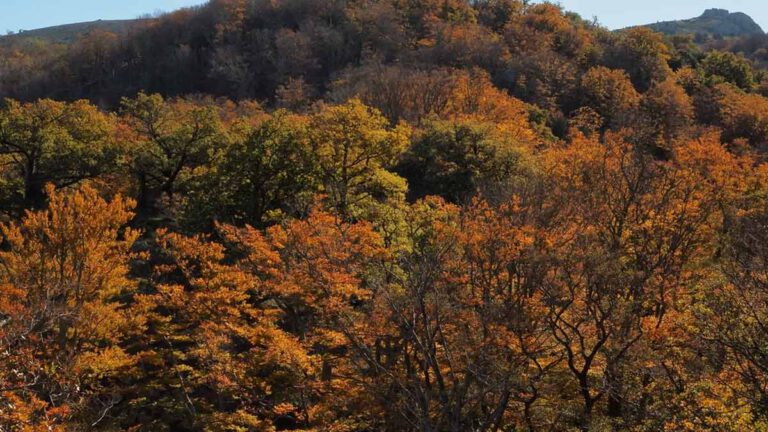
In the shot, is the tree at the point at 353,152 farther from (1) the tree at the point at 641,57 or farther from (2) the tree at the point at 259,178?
(1) the tree at the point at 641,57

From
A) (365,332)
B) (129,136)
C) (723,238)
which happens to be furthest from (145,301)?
(723,238)

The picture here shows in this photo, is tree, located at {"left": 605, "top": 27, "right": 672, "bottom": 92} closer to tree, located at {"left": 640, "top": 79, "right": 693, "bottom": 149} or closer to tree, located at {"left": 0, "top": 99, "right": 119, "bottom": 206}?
tree, located at {"left": 640, "top": 79, "right": 693, "bottom": 149}

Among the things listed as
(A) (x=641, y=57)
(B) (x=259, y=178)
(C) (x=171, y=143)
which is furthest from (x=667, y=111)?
(C) (x=171, y=143)

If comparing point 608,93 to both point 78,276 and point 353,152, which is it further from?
point 78,276

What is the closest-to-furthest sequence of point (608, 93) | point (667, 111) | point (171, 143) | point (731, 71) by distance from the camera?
point (171, 143), point (667, 111), point (608, 93), point (731, 71)

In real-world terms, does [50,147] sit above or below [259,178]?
above

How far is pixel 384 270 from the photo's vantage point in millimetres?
18797

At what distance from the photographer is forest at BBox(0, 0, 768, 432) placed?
52.0 feet

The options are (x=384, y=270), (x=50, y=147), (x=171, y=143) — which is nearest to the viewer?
(x=384, y=270)

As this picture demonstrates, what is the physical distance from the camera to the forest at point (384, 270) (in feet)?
52.0

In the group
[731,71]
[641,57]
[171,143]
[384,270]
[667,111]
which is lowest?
[384,270]

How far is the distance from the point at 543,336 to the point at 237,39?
88.9m

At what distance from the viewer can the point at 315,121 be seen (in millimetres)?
29875

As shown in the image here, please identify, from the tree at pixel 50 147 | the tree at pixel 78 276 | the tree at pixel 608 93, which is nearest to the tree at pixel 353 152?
the tree at pixel 78 276
